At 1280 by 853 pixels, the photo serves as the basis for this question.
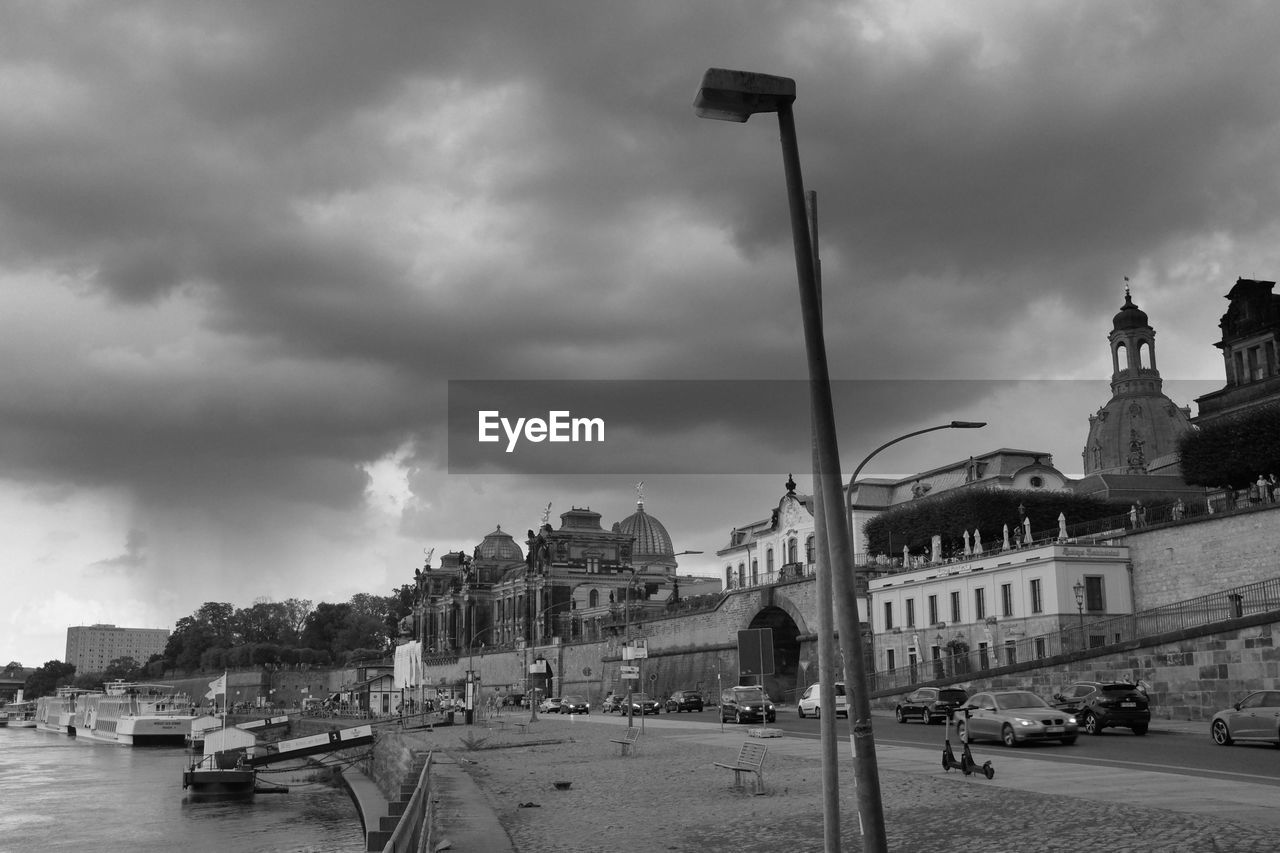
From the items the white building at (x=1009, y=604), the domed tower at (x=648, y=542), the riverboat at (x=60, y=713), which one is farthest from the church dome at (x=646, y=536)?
the white building at (x=1009, y=604)

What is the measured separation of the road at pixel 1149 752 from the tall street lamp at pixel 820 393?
45.5ft

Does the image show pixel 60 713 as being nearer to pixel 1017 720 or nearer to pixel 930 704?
pixel 930 704

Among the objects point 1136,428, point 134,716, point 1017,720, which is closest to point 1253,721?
point 1017,720

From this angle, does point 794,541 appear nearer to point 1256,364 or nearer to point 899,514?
point 899,514

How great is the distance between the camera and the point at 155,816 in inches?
2125

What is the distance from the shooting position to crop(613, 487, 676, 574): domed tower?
502ft

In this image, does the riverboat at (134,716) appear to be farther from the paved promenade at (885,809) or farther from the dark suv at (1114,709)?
the dark suv at (1114,709)

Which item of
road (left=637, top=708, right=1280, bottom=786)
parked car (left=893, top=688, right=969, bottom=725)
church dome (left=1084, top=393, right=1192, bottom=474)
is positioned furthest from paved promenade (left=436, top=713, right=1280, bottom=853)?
church dome (left=1084, top=393, right=1192, bottom=474)

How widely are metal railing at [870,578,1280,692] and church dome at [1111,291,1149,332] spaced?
8543cm

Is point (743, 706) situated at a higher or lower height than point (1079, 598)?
lower

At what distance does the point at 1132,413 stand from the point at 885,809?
12320 centimetres

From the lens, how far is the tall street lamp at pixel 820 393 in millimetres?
10094

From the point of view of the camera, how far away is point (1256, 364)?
94875 millimetres

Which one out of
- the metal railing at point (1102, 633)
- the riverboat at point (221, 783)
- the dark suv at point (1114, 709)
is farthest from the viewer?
the riverboat at point (221, 783)
